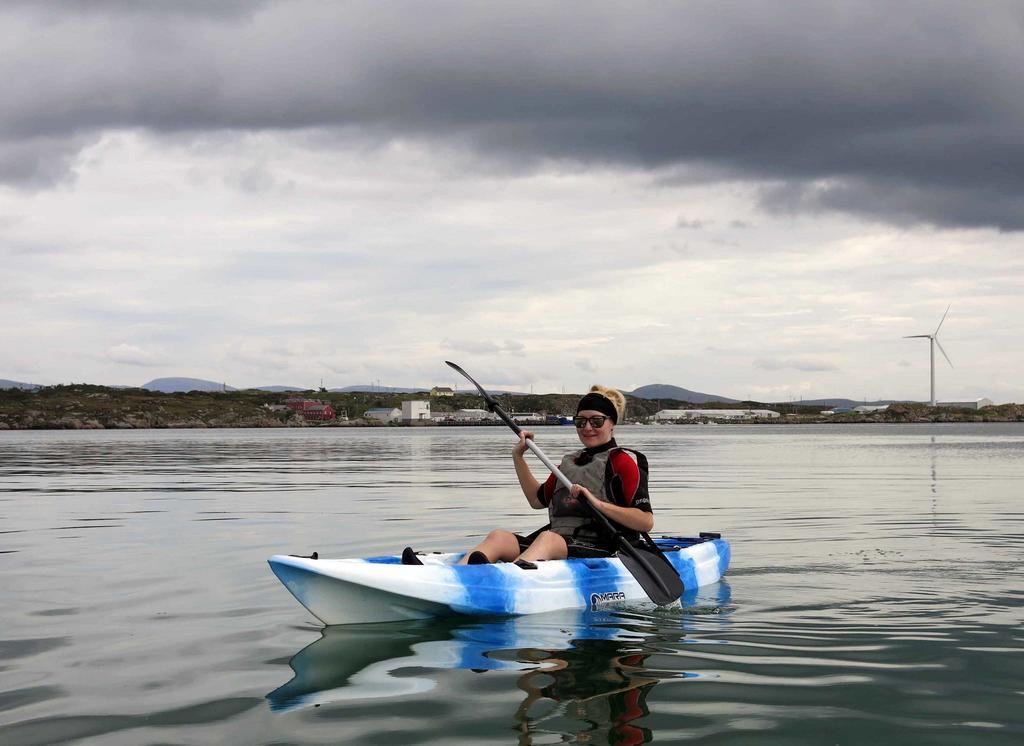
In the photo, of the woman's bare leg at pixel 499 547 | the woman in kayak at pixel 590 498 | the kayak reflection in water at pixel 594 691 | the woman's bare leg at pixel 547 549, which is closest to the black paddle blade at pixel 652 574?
the woman in kayak at pixel 590 498

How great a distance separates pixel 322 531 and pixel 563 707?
11.9 metres

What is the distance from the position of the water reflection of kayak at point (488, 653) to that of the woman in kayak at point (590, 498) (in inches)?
31.5

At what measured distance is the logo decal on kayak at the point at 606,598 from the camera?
10531 millimetres

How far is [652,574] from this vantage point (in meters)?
11.0

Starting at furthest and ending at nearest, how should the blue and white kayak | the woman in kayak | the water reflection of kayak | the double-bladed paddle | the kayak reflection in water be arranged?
1. the double-bladed paddle
2. the woman in kayak
3. the blue and white kayak
4. the water reflection of kayak
5. the kayak reflection in water

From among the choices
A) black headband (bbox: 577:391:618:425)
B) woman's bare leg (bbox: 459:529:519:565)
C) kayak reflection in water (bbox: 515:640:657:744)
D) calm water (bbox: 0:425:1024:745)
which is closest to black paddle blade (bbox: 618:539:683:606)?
calm water (bbox: 0:425:1024:745)

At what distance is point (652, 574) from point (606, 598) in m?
0.67

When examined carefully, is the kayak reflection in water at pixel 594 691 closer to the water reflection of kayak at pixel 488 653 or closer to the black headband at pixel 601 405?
the water reflection of kayak at pixel 488 653

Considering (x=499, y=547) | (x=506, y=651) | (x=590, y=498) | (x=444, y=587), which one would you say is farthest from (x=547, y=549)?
(x=506, y=651)

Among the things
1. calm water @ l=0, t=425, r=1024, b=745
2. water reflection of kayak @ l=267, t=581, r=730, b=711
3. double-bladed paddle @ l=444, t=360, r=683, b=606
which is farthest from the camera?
double-bladed paddle @ l=444, t=360, r=683, b=606

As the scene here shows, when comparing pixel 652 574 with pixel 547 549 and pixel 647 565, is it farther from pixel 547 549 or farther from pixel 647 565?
pixel 547 549

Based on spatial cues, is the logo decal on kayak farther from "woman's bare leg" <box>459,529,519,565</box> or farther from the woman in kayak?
"woman's bare leg" <box>459,529,519,565</box>

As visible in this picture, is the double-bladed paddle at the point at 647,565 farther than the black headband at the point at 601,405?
Yes

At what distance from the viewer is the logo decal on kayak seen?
34.6 ft
